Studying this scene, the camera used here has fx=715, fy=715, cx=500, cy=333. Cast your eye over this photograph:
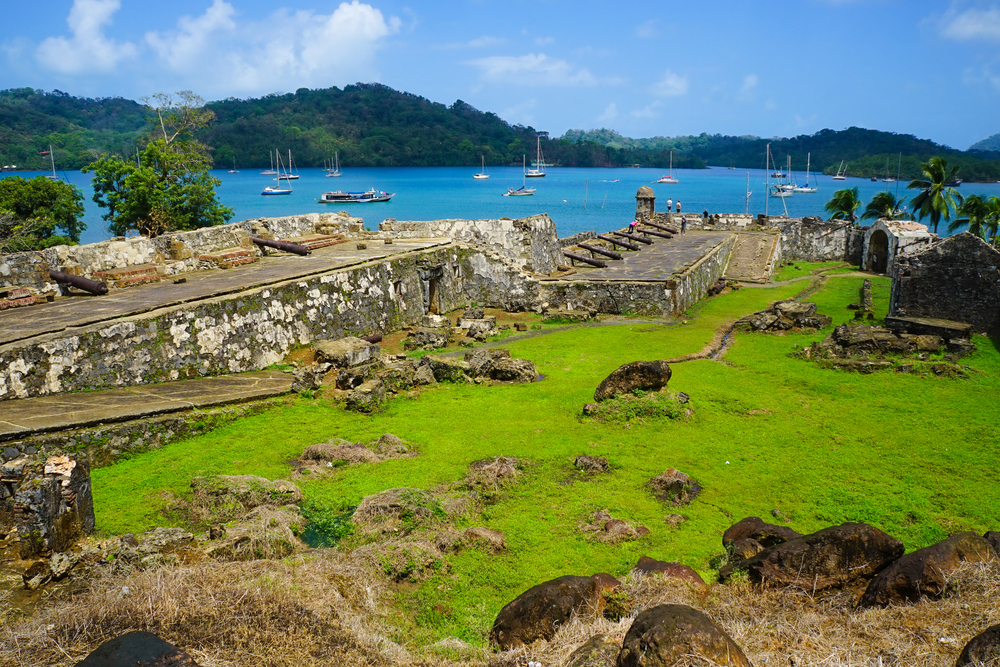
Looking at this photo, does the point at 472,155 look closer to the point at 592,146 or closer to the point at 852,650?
the point at 592,146

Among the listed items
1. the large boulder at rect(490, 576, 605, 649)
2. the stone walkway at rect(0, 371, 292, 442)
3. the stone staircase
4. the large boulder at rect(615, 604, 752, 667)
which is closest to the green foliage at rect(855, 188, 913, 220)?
the stone staircase

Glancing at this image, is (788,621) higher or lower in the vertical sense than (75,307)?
lower

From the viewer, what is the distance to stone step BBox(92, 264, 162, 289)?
627 inches

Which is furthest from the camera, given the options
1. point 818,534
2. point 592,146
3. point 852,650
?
point 592,146

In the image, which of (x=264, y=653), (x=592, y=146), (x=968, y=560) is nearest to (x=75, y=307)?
(x=264, y=653)

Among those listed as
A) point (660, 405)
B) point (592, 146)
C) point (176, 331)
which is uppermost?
point (592, 146)

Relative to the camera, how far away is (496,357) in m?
15.6

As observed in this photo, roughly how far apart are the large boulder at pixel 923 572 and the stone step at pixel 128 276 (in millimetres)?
15495

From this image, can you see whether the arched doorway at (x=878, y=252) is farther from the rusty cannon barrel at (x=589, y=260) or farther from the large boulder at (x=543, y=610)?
the large boulder at (x=543, y=610)

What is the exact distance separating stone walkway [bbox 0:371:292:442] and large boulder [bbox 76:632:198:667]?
6122 millimetres

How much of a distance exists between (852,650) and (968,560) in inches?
68.3

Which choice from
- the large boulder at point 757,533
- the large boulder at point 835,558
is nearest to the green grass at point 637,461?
the large boulder at point 757,533

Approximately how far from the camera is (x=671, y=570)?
6.91 m

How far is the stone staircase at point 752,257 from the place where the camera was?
30727mm
